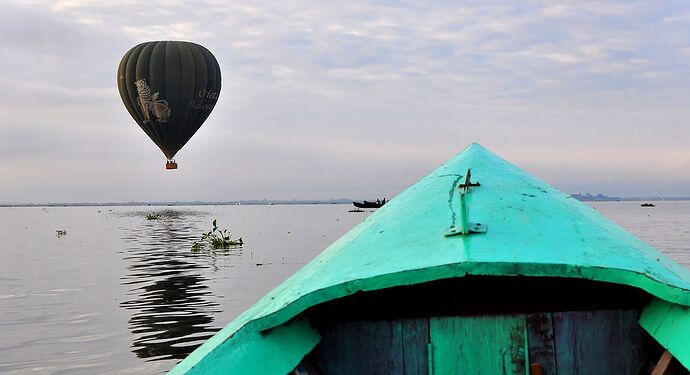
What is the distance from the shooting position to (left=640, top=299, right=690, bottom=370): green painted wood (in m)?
3.13

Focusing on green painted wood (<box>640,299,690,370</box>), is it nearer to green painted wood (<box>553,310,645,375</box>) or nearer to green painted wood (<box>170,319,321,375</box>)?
green painted wood (<box>553,310,645,375</box>)

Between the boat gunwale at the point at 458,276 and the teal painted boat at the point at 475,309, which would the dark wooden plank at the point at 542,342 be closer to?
the teal painted boat at the point at 475,309

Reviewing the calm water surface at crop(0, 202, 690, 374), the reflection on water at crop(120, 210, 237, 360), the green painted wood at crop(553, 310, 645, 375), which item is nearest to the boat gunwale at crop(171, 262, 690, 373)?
the green painted wood at crop(553, 310, 645, 375)

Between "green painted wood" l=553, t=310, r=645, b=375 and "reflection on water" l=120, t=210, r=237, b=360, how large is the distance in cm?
1115

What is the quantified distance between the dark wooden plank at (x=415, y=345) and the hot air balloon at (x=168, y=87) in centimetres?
3653

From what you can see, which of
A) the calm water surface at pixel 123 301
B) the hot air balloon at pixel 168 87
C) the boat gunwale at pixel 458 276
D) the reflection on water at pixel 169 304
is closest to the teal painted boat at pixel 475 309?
the boat gunwale at pixel 458 276

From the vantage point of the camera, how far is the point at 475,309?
376 centimetres

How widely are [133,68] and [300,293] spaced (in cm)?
3889

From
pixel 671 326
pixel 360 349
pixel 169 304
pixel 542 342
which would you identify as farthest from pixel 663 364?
pixel 169 304

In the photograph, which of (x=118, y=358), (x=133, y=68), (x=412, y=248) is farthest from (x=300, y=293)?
(x=133, y=68)

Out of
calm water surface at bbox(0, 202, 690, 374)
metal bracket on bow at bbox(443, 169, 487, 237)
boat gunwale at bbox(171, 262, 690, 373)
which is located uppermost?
metal bracket on bow at bbox(443, 169, 487, 237)

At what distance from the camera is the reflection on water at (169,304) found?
15.0m

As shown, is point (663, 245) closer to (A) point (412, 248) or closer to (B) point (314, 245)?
(B) point (314, 245)

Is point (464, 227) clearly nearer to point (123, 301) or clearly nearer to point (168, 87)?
point (123, 301)
